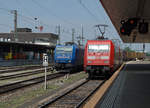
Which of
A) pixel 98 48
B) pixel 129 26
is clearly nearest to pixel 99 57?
pixel 98 48

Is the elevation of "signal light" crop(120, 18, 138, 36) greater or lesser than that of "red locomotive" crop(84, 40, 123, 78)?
greater

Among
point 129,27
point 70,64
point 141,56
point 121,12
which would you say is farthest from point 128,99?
point 141,56

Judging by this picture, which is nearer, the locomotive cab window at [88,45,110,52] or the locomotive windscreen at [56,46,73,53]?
the locomotive cab window at [88,45,110,52]

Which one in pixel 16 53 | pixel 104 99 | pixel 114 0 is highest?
pixel 114 0

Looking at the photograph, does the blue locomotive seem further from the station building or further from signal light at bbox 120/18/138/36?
signal light at bbox 120/18/138/36

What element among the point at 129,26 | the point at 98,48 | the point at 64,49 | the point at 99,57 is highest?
the point at 129,26

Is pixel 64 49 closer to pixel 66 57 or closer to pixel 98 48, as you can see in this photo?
pixel 66 57

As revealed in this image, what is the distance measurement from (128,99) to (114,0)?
578 centimetres

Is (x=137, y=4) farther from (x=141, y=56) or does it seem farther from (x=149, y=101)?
(x=141, y=56)

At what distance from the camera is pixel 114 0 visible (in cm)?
1208

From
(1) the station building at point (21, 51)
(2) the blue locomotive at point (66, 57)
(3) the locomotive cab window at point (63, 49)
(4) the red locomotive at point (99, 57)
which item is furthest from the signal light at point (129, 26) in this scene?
(1) the station building at point (21, 51)

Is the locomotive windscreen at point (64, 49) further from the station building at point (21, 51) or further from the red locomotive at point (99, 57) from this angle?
the station building at point (21, 51)

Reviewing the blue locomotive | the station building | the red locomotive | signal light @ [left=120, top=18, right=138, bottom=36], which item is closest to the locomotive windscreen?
the blue locomotive

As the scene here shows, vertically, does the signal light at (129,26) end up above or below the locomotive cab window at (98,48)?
above
